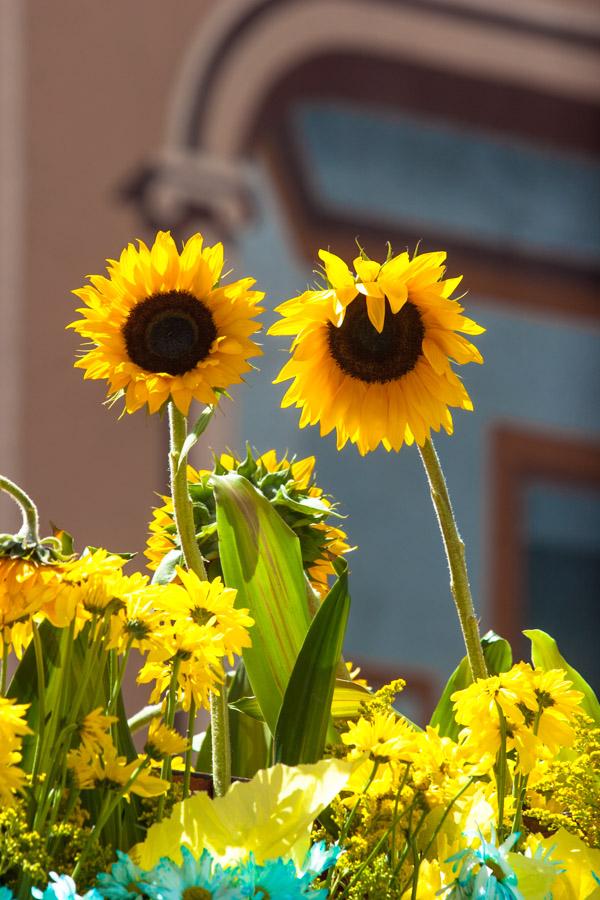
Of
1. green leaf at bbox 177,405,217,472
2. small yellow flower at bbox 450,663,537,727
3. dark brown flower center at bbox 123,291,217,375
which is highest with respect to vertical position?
dark brown flower center at bbox 123,291,217,375

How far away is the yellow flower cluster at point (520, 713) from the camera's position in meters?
0.32

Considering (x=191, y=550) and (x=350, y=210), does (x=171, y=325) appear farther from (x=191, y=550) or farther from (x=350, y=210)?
(x=350, y=210)

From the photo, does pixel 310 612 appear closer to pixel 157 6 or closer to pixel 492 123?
pixel 157 6

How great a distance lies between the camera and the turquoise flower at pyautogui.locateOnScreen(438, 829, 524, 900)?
0.28 metres

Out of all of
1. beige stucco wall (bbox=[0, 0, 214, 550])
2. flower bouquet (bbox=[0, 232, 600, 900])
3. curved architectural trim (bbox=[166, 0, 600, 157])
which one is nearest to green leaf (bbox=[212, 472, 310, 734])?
flower bouquet (bbox=[0, 232, 600, 900])

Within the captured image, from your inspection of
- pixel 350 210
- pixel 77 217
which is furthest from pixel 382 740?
pixel 350 210

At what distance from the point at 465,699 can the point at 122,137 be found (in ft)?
11.1

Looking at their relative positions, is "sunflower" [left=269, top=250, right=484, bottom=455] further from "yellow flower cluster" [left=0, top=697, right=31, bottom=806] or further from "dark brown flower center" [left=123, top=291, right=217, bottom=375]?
"yellow flower cluster" [left=0, top=697, right=31, bottom=806]

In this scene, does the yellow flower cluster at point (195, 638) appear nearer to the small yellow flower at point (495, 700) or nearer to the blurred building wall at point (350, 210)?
the small yellow flower at point (495, 700)

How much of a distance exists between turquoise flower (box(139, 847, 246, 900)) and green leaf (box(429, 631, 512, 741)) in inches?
6.1

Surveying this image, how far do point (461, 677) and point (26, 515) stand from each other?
6.0 inches

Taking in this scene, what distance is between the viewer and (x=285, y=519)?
18.8 inches

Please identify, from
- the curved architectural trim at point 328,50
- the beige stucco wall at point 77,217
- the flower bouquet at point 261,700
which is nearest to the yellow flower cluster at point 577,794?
the flower bouquet at point 261,700

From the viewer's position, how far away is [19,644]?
1.12ft
